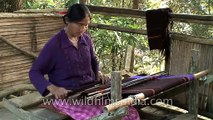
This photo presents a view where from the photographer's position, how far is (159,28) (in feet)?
11.4

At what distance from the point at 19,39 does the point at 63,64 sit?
2130mm

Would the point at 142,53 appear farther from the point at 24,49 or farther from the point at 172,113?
the point at 172,113

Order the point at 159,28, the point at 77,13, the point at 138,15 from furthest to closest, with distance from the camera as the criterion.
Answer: the point at 138,15, the point at 159,28, the point at 77,13

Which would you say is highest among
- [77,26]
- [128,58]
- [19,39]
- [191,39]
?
[77,26]

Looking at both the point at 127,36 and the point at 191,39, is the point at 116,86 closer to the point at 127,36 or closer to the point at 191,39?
the point at 191,39

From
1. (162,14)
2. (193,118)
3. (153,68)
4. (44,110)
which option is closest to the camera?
(44,110)

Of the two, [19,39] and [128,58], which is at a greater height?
[19,39]

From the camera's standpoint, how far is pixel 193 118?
297 cm

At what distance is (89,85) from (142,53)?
4.89 m

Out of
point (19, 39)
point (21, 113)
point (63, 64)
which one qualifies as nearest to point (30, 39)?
point (19, 39)

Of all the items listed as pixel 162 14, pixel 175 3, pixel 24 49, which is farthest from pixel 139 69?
pixel 162 14

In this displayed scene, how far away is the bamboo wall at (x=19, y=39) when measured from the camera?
4344mm

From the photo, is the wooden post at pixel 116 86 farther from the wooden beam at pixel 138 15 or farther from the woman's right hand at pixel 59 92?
the wooden beam at pixel 138 15

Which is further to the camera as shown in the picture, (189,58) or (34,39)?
(34,39)
